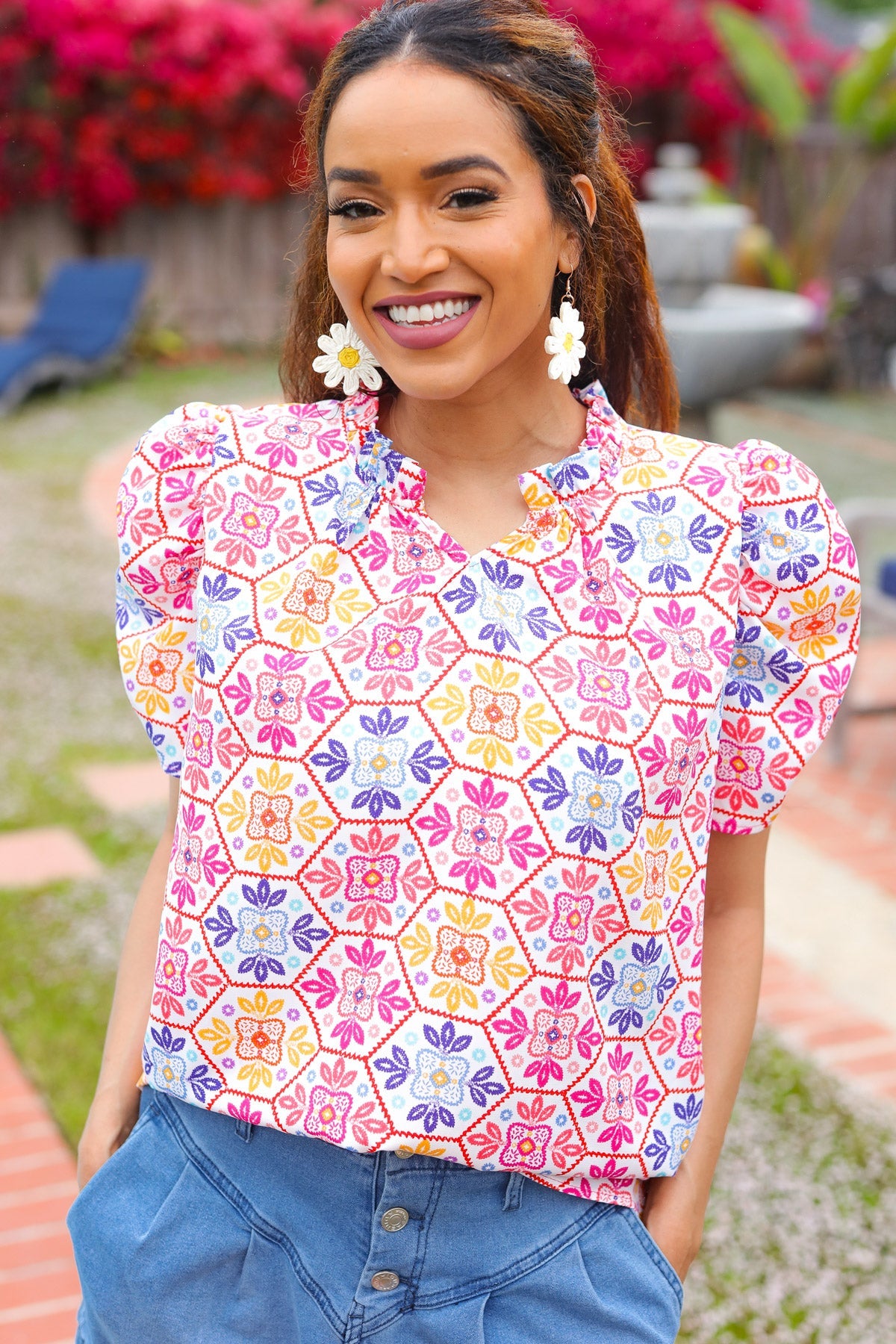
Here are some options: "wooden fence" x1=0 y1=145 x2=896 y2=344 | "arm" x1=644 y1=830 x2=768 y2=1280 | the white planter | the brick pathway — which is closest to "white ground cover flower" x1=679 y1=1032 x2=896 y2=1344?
the brick pathway

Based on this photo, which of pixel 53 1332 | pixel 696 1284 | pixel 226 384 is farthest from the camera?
pixel 226 384

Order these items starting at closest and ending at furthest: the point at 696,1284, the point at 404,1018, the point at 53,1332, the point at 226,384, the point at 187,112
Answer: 1. the point at 404,1018
2. the point at 53,1332
3. the point at 696,1284
4. the point at 226,384
5. the point at 187,112

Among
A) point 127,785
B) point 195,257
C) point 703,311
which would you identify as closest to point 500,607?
point 127,785

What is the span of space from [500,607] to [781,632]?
0.30 meters

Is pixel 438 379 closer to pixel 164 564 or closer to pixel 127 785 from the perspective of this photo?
pixel 164 564

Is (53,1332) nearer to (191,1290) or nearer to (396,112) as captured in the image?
(191,1290)

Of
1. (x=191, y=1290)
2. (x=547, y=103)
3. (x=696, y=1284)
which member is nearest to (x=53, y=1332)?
(x=696, y=1284)

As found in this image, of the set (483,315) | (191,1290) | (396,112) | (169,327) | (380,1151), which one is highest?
(396,112)

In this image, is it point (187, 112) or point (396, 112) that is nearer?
point (396, 112)

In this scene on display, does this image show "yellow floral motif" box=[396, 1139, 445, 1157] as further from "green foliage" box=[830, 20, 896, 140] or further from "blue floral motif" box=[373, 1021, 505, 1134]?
"green foliage" box=[830, 20, 896, 140]

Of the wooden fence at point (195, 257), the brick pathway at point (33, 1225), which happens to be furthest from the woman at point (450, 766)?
the wooden fence at point (195, 257)

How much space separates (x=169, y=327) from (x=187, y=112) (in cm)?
207

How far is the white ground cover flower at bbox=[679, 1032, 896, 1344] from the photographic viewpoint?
2.82 meters

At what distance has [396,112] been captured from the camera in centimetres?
139
